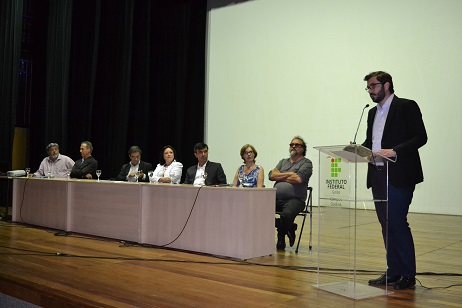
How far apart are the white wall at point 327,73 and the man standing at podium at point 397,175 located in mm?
4544

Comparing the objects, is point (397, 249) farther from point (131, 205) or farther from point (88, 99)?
point (88, 99)

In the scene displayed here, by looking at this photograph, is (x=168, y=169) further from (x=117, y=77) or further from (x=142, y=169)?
(x=117, y=77)

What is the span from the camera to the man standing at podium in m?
2.81

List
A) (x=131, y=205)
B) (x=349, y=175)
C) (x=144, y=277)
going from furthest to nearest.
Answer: (x=131, y=205)
(x=144, y=277)
(x=349, y=175)

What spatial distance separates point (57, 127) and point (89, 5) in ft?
7.09

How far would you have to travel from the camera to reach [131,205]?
15.3ft

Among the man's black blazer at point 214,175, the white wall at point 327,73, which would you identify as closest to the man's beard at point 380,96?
the man's black blazer at point 214,175

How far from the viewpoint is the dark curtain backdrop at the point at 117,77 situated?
A: 27.7ft

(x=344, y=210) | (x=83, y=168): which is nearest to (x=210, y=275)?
(x=344, y=210)

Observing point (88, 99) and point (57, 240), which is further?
point (88, 99)

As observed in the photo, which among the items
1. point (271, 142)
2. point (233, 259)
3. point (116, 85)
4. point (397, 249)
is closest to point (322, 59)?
point (271, 142)

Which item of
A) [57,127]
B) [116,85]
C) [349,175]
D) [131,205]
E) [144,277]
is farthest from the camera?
[116,85]

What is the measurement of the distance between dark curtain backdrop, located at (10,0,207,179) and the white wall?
1.65ft

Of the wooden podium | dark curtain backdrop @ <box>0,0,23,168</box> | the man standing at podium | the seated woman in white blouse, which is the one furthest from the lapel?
dark curtain backdrop @ <box>0,0,23,168</box>
